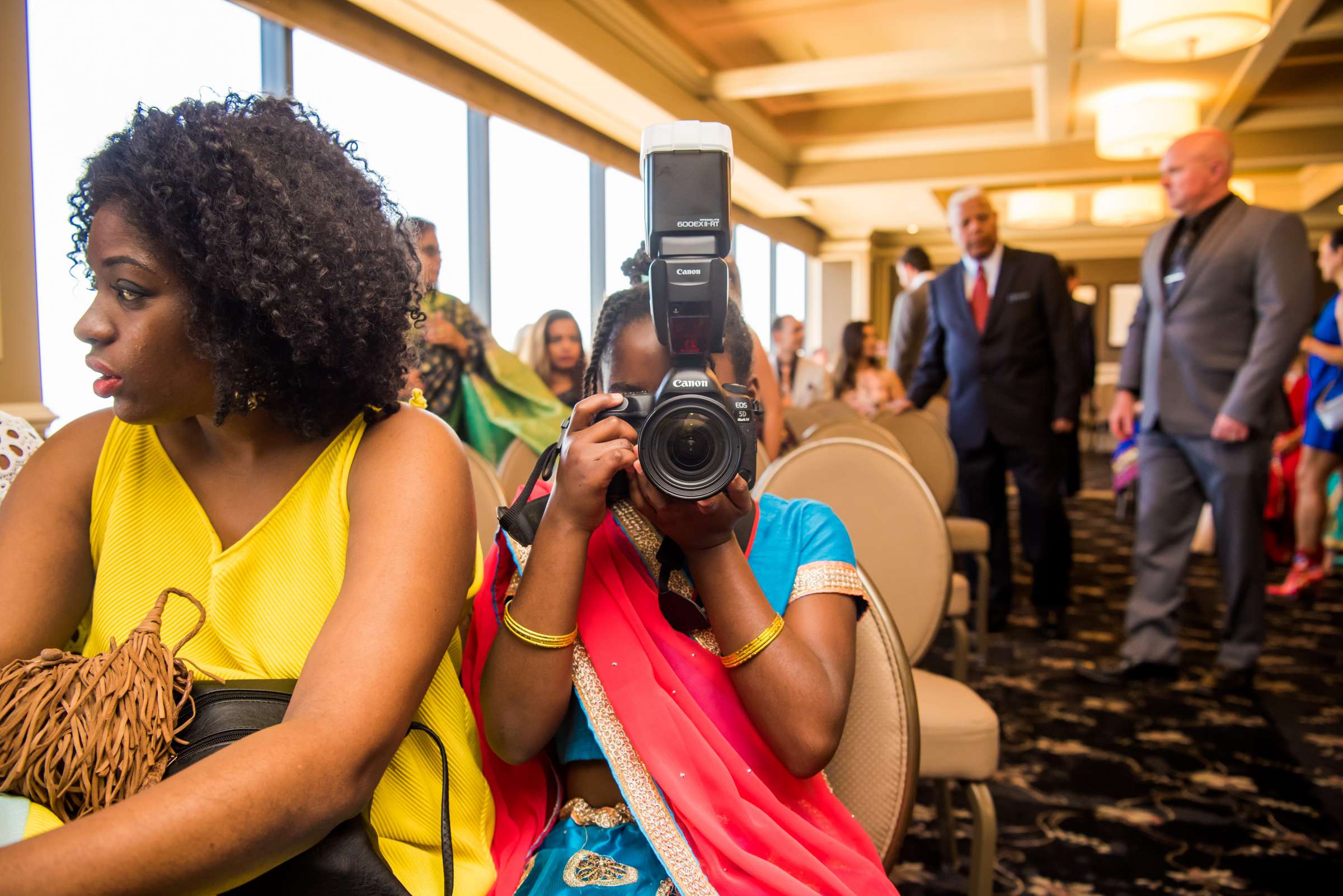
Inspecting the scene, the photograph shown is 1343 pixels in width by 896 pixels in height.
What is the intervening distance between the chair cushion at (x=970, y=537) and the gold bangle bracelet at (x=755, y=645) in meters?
2.13

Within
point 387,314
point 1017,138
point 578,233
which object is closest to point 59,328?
point 387,314

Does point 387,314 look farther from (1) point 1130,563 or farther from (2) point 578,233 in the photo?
(2) point 578,233

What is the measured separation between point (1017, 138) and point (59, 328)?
7071 mm

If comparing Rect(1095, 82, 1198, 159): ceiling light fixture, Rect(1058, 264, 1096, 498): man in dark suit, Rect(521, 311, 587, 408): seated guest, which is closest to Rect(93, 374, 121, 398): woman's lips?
Rect(521, 311, 587, 408): seated guest

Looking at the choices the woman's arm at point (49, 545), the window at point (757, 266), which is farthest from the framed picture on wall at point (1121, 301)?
the woman's arm at point (49, 545)

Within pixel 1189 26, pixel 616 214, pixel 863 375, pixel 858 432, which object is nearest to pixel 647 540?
pixel 858 432

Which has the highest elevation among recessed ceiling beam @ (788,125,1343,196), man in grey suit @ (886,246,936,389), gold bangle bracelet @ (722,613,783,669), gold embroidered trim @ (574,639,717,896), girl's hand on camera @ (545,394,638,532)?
recessed ceiling beam @ (788,125,1343,196)

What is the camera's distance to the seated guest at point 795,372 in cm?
586

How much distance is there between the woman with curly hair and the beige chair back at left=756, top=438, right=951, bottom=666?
0.91 m

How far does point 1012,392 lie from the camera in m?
3.51

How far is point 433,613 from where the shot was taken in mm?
716

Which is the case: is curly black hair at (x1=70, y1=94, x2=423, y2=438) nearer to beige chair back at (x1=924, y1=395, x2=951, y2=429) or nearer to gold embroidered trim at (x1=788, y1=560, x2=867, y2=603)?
gold embroidered trim at (x1=788, y1=560, x2=867, y2=603)

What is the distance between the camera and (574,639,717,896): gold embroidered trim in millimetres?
794

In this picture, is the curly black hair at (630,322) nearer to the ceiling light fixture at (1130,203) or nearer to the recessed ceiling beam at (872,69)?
the recessed ceiling beam at (872,69)
